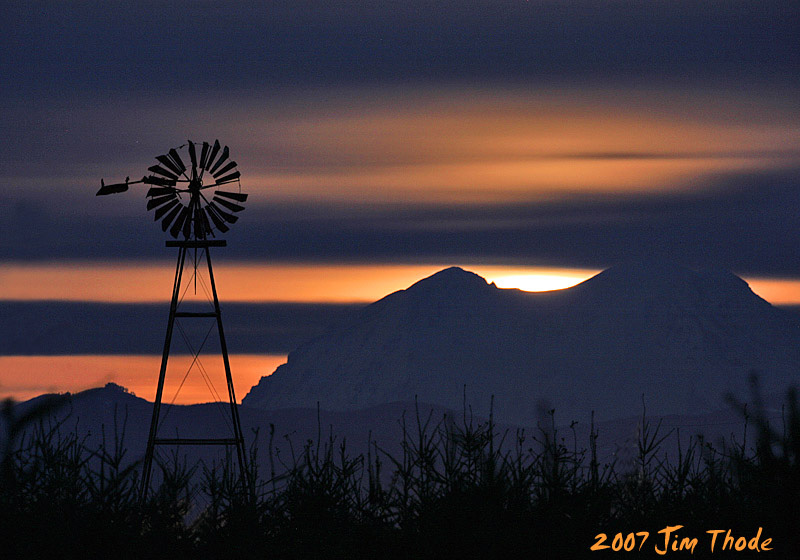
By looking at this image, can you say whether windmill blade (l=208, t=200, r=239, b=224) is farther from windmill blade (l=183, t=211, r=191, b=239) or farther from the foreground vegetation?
the foreground vegetation

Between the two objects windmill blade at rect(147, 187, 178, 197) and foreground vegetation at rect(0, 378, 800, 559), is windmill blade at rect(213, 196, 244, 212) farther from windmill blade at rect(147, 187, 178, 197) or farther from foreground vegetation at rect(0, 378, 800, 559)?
foreground vegetation at rect(0, 378, 800, 559)

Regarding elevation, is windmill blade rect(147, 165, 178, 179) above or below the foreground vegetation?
above

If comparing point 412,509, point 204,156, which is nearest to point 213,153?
point 204,156

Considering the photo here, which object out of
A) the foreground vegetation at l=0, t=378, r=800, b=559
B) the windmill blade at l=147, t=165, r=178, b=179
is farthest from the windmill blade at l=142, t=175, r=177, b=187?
the foreground vegetation at l=0, t=378, r=800, b=559

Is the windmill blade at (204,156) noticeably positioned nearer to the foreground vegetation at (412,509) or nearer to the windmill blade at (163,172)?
the windmill blade at (163,172)

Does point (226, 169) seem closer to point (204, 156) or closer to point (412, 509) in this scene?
point (204, 156)

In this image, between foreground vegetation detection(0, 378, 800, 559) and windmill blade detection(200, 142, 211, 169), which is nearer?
foreground vegetation detection(0, 378, 800, 559)

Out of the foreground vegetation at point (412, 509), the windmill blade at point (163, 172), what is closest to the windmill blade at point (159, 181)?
the windmill blade at point (163, 172)

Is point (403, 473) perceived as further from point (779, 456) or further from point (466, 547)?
point (779, 456)

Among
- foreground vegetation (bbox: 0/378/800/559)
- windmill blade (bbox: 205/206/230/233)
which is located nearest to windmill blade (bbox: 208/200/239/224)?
windmill blade (bbox: 205/206/230/233)

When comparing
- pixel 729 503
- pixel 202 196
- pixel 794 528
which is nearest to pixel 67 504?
pixel 794 528

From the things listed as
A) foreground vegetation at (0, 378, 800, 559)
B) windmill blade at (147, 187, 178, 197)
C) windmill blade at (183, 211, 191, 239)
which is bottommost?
foreground vegetation at (0, 378, 800, 559)

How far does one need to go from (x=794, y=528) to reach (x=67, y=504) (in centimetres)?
874

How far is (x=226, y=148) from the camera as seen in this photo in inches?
1407
